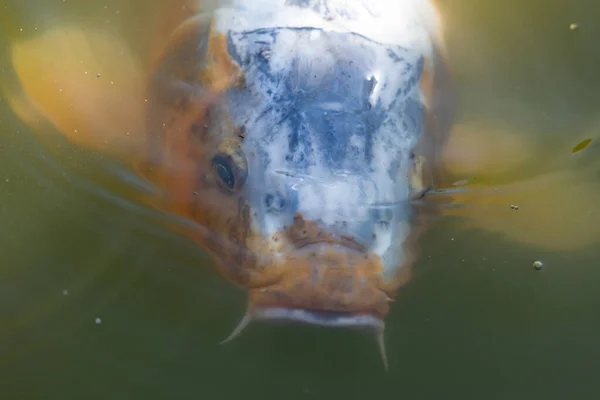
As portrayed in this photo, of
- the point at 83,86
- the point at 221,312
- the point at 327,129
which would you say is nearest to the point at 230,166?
the point at 327,129

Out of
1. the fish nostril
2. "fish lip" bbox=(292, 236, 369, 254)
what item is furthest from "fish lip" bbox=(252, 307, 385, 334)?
the fish nostril

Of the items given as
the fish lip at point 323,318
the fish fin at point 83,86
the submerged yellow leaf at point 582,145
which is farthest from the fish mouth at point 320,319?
the submerged yellow leaf at point 582,145

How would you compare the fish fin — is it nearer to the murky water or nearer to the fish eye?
the murky water

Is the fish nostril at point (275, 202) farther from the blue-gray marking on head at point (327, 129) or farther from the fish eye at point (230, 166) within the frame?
the fish eye at point (230, 166)

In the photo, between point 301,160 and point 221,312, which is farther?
point 221,312

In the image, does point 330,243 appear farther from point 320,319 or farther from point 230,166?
point 230,166

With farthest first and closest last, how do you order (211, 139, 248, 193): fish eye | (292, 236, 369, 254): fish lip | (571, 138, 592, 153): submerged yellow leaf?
(571, 138, 592, 153): submerged yellow leaf
(211, 139, 248, 193): fish eye
(292, 236, 369, 254): fish lip
